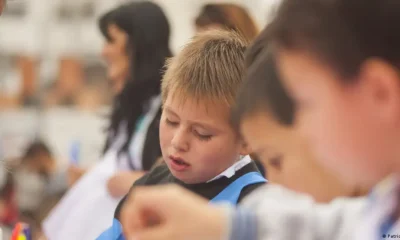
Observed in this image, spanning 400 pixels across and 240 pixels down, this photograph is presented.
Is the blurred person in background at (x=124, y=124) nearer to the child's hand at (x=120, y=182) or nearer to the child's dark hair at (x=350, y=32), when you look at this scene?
the child's hand at (x=120, y=182)

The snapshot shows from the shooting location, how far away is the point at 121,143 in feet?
4.75

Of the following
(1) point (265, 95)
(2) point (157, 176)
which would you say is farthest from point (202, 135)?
(1) point (265, 95)

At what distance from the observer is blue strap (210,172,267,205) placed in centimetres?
81

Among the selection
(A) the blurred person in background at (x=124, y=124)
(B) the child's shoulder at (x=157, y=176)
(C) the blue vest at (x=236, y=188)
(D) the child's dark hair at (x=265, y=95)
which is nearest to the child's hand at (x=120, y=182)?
(A) the blurred person in background at (x=124, y=124)

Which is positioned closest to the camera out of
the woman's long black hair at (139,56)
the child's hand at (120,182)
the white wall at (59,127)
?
the child's hand at (120,182)

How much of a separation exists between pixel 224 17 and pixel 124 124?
1.01 feet

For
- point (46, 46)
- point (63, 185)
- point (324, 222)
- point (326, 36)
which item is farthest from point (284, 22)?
point (46, 46)

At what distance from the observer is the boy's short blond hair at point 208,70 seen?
2.67 ft

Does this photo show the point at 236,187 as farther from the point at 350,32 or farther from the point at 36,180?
the point at 36,180

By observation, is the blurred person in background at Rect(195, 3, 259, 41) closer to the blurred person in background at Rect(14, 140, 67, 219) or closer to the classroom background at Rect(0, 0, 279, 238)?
the blurred person in background at Rect(14, 140, 67, 219)

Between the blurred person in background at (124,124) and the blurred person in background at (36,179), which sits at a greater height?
the blurred person in background at (124,124)

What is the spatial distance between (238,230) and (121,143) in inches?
39.9

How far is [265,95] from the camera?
0.49 meters

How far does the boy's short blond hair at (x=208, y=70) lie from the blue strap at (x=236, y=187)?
90 millimetres
